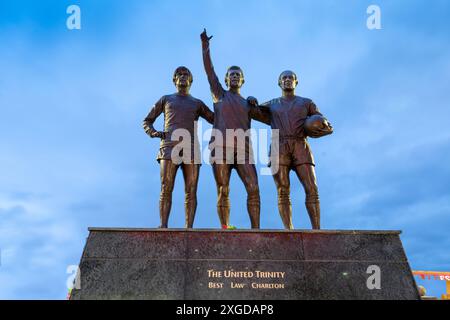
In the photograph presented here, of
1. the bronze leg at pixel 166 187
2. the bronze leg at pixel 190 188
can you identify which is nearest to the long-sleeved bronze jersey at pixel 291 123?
the bronze leg at pixel 190 188

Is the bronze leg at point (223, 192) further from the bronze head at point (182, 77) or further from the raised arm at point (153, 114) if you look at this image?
the bronze head at point (182, 77)

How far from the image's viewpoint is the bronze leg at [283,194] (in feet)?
27.5

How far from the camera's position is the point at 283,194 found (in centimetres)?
842

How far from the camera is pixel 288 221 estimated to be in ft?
27.3

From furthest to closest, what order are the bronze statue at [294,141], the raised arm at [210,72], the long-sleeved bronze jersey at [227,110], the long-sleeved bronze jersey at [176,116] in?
the raised arm at [210,72] < the long-sleeved bronze jersey at [227,110] < the long-sleeved bronze jersey at [176,116] < the bronze statue at [294,141]

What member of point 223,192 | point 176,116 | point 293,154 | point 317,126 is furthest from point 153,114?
point 317,126

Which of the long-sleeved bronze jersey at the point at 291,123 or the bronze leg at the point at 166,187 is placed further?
the long-sleeved bronze jersey at the point at 291,123

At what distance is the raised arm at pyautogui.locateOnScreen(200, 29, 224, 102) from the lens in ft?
29.3

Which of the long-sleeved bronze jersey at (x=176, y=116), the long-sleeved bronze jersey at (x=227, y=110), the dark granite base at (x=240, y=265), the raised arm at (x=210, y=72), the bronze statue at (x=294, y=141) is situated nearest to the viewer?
the dark granite base at (x=240, y=265)

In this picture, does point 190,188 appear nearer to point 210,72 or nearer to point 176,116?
point 176,116

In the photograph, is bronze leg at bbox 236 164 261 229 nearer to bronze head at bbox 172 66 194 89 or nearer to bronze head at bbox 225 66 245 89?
bronze head at bbox 225 66 245 89

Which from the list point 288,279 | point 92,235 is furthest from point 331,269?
point 92,235
